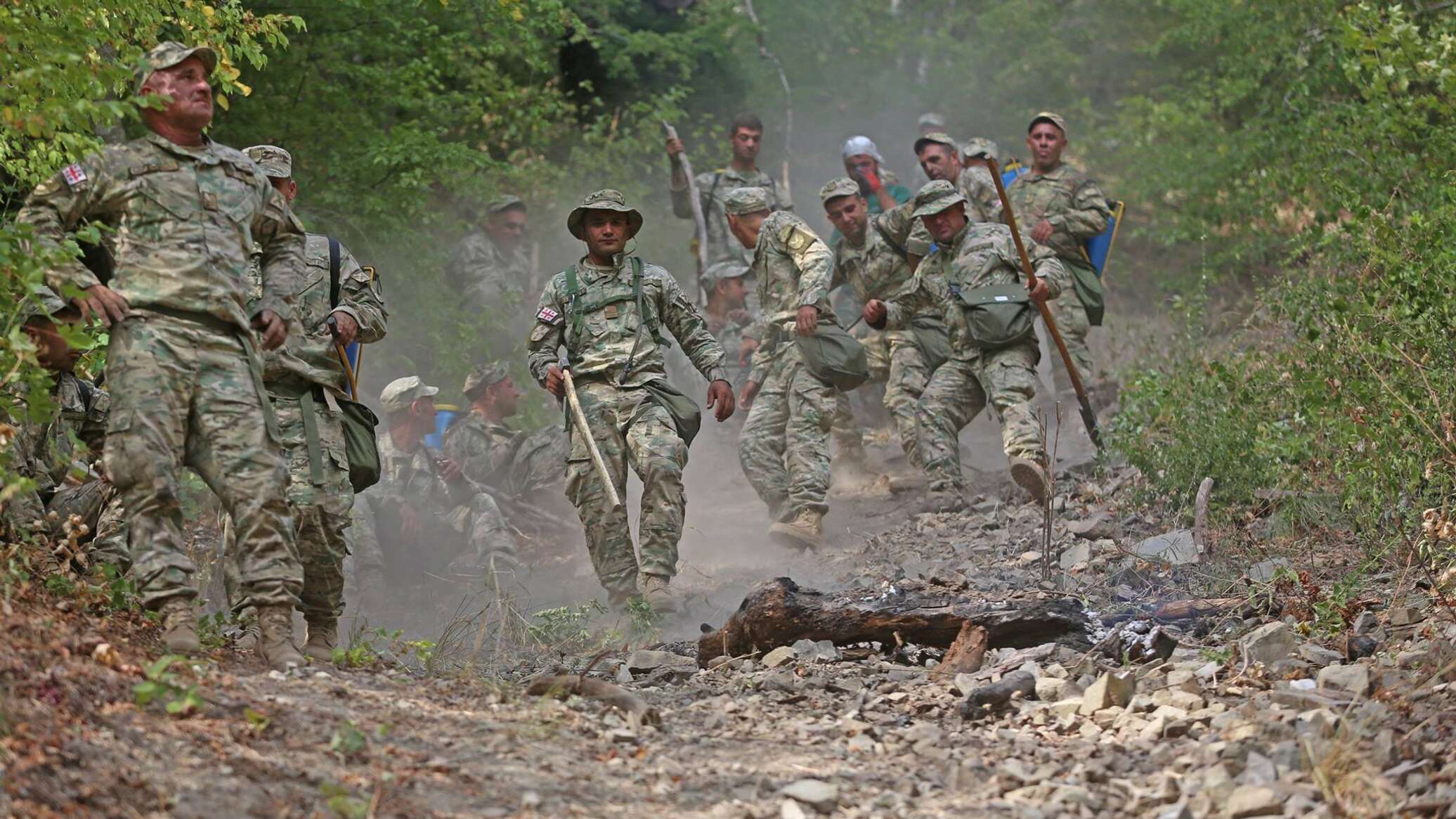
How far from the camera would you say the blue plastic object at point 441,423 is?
11508 mm

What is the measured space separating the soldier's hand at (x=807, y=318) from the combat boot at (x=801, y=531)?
3.96ft

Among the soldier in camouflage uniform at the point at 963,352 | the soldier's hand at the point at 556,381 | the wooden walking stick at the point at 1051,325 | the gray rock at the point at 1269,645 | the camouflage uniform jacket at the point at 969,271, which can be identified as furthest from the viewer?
the camouflage uniform jacket at the point at 969,271

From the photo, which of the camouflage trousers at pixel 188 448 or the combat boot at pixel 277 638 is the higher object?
the camouflage trousers at pixel 188 448

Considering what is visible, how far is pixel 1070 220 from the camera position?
11602mm

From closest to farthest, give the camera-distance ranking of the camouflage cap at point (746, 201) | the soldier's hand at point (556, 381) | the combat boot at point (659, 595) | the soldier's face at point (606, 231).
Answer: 1. the combat boot at point (659, 595)
2. the soldier's hand at point (556, 381)
3. the soldier's face at point (606, 231)
4. the camouflage cap at point (746, 201)

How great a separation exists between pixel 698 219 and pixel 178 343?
329 inches

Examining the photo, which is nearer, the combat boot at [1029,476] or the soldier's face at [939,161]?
the combat boot at [1029,476]

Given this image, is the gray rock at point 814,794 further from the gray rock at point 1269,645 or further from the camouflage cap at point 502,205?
the camouflage cap at point 502,205

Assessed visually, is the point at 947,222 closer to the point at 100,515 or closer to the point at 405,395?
the point at 405,395

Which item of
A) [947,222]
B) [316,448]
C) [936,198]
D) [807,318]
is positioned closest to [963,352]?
[947,222]

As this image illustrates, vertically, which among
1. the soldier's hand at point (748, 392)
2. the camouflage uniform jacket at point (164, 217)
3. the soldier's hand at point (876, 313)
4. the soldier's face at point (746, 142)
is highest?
the soldier's face at point (746, 142)

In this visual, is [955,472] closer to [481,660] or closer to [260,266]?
[481,660]

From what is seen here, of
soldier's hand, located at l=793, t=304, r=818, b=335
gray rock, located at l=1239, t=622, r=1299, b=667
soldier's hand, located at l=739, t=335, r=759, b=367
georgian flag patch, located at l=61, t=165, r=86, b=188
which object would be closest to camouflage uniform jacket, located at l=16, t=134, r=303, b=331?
georgian flag patch, located at l=61, t=165, r=86, b=188

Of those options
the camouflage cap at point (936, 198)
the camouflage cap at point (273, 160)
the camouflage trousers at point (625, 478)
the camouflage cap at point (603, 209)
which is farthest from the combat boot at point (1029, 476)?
the camouflage cap at point (273, 160)
